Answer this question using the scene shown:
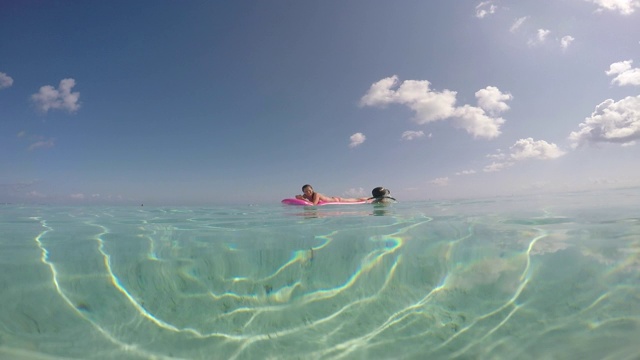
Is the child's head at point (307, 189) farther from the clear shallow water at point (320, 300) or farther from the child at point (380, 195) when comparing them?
the clear shallow water at point (320, 300)

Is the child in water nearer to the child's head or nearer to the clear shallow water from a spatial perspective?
the child's head

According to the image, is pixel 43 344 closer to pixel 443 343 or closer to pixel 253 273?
pixel 253 273

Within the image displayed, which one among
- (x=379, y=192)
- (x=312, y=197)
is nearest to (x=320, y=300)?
(x=312, y=197)

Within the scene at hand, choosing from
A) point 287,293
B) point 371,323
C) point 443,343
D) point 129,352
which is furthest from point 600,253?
point 129,352

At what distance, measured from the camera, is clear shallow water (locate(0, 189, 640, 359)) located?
2375mm

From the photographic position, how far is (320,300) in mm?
2902

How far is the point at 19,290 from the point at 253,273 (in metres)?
2.28

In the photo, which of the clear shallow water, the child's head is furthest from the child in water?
the clear shallow water

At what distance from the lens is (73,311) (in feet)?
8.46

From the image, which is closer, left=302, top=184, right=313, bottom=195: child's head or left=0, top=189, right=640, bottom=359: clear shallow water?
left=0, top=189, right=640, bottom=359: clear shallow water

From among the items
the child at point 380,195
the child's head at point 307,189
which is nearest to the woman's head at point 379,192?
the child at point 380,195

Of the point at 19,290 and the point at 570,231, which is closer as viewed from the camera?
the point at 19,290

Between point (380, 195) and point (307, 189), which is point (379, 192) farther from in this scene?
point (307, 189)

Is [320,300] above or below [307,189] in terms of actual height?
below
